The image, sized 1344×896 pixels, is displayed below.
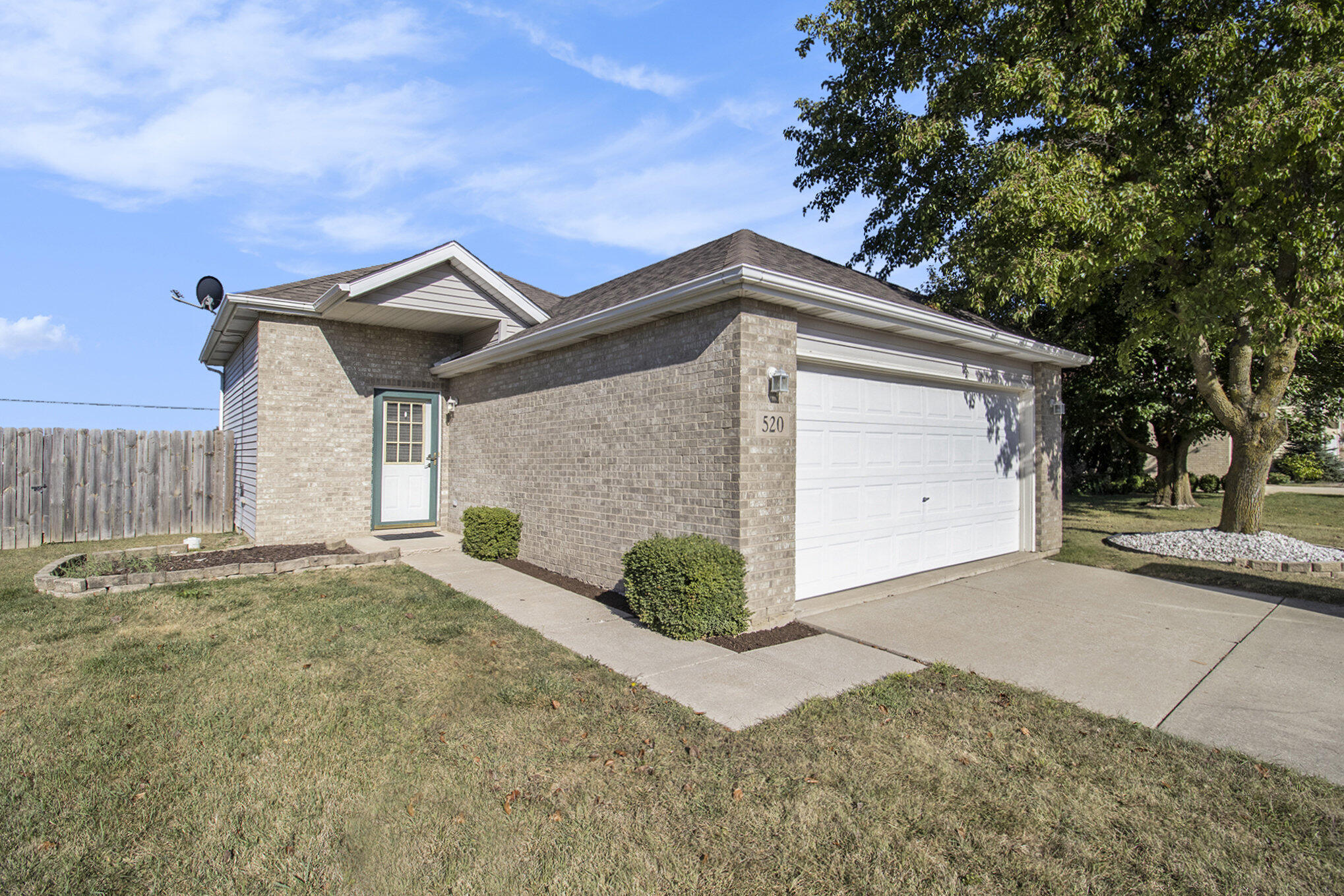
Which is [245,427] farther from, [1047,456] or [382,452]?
[1047,456]

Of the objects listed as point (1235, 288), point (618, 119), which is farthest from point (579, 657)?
point (1235, 288)

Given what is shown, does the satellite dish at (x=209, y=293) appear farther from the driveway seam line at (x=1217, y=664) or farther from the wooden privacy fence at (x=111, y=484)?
the driveway seam line at (x=1217, y=664)

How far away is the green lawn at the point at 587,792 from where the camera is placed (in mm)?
2639

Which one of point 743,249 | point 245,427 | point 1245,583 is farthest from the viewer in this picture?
point 245,427

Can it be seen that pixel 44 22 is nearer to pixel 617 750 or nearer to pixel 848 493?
pixel 617 750

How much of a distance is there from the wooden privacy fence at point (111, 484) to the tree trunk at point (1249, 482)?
1815 cm

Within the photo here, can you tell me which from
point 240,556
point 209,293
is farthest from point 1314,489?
point 209,293

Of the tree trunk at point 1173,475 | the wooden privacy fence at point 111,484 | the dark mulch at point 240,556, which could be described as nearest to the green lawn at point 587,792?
the dark mulch at point 240,556

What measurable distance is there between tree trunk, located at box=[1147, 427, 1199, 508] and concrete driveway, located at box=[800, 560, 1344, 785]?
12.3 metres

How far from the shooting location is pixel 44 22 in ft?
23.0

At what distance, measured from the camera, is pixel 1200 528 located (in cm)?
1311

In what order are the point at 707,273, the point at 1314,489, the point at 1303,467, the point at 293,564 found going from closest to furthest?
the point at 707,273 < the point at 293,564 < the point at 1314,489 < the point at 1303,467

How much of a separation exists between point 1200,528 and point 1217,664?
10077mm

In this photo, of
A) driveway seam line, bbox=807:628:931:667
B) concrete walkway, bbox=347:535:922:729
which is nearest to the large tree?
driveway seam line, bbox=807:628:931:667
